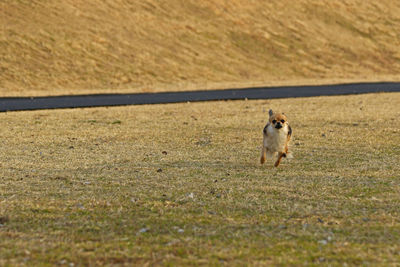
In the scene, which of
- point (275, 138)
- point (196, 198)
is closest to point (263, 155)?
point (275, 138)

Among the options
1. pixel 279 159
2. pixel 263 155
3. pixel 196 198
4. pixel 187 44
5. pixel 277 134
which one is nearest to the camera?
pixel 196 198

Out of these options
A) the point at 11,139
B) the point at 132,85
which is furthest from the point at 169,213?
the point at 132,85

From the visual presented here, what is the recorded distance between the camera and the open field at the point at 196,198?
25.9 ft

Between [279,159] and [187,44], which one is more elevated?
[187,44]

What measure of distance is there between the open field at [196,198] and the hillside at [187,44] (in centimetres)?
3266

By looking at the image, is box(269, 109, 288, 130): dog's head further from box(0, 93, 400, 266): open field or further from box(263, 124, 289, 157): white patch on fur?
box(0, 93, 400, 266): open field

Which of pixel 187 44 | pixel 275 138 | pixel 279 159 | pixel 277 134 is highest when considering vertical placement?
pixel 187 44

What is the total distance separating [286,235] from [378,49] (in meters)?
87.4

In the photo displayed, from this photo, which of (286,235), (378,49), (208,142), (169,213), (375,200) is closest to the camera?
(286,235)

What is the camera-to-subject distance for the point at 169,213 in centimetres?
987

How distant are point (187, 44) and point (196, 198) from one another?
218 ft

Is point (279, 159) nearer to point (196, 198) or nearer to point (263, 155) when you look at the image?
point (263, 155)

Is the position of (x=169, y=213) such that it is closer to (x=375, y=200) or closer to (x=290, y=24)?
(x=375, y=200)

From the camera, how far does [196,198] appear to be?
10953 millimetres
